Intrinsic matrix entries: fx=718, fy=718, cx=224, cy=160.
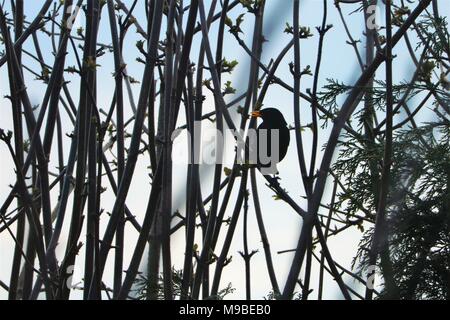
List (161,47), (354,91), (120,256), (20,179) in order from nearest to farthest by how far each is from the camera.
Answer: (354,91) → (20,179) → (120,256) → (161,47)

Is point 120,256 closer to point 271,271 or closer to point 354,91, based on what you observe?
point 271,271

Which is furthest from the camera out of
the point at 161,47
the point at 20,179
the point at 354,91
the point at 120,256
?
the point at 161,47

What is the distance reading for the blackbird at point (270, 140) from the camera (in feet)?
8.56

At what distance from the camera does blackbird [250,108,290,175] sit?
8.56ft

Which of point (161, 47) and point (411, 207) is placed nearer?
point (411, 207)

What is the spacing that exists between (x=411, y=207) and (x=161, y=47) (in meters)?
1.20

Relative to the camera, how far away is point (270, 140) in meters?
2.96

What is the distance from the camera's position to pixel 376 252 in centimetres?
235

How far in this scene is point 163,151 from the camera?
2373 millimetres
